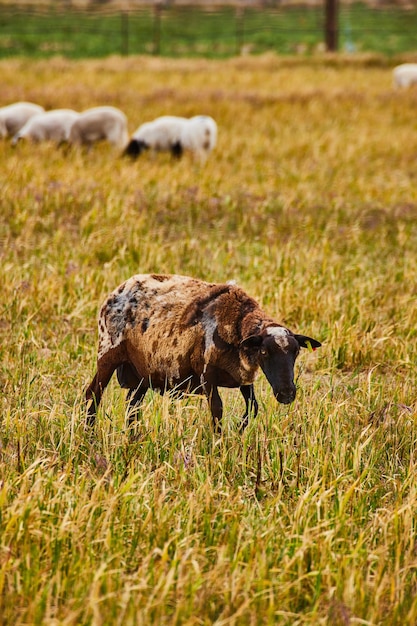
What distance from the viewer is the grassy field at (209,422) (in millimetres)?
2824

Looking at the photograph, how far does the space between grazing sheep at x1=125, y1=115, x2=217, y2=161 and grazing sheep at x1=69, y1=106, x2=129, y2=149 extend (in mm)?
466

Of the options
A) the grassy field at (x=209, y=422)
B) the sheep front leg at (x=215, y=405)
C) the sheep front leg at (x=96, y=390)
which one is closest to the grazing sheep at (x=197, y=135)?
the grassy field at (x=209, y=422)

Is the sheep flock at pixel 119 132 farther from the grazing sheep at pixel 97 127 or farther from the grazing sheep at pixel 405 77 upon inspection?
the grazing sheep at pixel 405 77

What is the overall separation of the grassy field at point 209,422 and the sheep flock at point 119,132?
0.39 metres

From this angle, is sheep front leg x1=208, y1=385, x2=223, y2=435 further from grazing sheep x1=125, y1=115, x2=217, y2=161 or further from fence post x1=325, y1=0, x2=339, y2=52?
fence post x1=325, y1=0, x2=339, y2=52

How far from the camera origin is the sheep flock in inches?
472

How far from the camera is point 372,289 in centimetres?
644

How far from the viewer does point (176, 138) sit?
12.2 m

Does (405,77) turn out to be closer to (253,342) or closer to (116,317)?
(116,317)

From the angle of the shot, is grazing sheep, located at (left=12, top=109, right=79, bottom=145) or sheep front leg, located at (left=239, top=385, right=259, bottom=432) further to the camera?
grazing sheep, located at (left=12, top=109, right=79, bottom=145)

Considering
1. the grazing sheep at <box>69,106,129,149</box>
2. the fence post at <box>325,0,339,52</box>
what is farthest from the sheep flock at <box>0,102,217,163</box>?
the fence post at <box>325,0,339,52</box>

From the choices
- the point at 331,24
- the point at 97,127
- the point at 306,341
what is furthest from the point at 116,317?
the point at 331,24

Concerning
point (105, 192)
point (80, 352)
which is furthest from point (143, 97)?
point (80, 352)

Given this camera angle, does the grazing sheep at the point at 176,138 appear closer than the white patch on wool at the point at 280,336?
No
